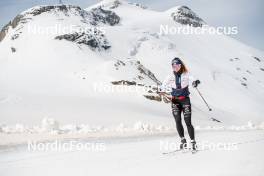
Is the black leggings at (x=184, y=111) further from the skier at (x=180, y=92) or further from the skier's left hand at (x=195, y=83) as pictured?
the skier's left hand at (x=195, y=83)

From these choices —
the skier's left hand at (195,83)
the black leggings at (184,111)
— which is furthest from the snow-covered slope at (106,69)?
the skier's left hand at (195,83)

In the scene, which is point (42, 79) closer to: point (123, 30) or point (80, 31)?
point (80, 31)

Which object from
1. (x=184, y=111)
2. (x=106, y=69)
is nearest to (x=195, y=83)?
(x=184, y=111)

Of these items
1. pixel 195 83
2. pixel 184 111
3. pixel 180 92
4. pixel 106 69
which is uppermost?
pixel 106 69

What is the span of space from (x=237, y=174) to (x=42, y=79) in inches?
2590

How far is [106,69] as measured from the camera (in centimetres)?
6675

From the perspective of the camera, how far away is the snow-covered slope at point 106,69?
3519cm

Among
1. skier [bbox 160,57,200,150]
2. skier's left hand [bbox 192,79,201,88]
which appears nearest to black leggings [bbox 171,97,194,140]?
skier [bbox 160,57,200,150]

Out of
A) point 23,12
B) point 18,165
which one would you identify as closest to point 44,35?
point 23,12

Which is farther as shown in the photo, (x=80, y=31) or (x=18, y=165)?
(x=80, y=31)

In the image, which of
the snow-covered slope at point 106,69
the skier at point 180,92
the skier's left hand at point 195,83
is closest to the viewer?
the skier's left hand at point 195,83

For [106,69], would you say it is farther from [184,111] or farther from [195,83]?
[195,83]

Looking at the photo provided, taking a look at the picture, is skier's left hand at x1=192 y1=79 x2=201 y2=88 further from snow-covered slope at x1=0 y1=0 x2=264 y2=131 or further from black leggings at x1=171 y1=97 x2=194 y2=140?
snow-covered slope at x1=0 y1=0 x2=264 y2=131

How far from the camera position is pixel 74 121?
91.6ft
